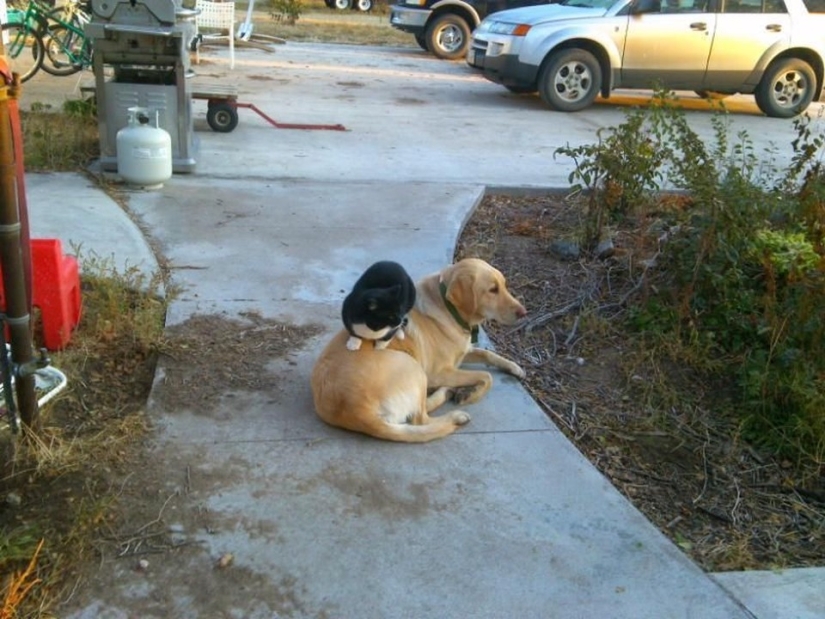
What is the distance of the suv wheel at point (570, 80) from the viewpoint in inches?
452

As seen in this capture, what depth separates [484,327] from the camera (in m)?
4.91

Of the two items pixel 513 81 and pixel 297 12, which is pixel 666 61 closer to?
pixel 513 81

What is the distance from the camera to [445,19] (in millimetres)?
17500

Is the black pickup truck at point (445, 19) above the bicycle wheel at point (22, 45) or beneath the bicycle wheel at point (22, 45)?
above

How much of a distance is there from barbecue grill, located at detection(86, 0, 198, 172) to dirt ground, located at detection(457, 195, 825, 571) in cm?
312

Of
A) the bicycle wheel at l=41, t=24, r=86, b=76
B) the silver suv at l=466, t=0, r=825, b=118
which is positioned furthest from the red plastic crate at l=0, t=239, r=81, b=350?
the silver suv at l=466, t=0, r=825, b=118

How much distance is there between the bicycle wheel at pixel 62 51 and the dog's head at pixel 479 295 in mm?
9507

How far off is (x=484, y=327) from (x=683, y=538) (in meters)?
1.95

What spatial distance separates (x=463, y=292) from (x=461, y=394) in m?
0.49

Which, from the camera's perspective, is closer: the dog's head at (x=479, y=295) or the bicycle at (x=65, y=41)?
the dog's head at (x=479, y=295)

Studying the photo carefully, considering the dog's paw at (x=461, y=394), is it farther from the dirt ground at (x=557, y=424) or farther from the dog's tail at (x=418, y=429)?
the dirt ground at (x=557, y=424)

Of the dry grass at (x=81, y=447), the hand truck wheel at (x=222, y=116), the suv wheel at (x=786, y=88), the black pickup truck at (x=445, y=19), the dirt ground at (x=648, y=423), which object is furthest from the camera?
the black pickup truck at (x=445, y=19)

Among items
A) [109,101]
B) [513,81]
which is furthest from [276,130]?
[513,81]

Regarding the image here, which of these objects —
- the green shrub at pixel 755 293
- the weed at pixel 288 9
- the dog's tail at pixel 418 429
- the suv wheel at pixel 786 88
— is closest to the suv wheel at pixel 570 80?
the suv wheel at pixel 786 88
